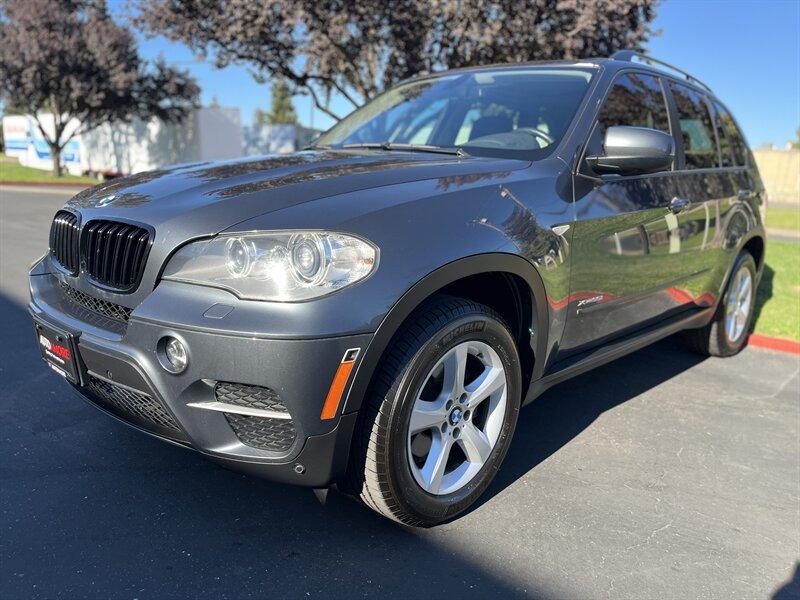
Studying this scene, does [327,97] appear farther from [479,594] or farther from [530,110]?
[479,594]

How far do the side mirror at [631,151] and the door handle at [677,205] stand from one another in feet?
2.01

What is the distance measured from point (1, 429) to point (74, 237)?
1212mm

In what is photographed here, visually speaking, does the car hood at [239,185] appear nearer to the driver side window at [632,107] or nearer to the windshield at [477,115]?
the windshield at [477,115]

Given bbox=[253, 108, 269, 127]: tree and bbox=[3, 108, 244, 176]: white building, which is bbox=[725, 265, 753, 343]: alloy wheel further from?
bbox=[253, 108, 269, 127]: tree

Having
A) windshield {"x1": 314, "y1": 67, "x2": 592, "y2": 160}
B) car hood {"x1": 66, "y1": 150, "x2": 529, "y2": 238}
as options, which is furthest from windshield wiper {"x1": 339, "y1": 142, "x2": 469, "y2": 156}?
car hood {"x1": 66, "y1": 150, "x2": 529, "y2": 238}

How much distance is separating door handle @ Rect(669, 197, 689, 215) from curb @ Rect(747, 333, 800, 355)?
253 centimetres

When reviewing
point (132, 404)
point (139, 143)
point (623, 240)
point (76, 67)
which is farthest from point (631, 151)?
point (139, 143)

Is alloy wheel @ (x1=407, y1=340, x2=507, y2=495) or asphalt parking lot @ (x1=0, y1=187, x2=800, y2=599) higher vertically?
alloy wheel @ (x1=407, y1=340, x2=507, y2=495)

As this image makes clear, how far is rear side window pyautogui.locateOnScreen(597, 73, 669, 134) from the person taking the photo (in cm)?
344

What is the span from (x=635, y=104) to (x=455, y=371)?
217cm

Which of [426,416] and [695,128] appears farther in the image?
[695,128]

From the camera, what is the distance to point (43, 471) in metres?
2.86

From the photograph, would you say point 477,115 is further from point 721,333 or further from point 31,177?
point 31,177

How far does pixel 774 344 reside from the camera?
221 inches
